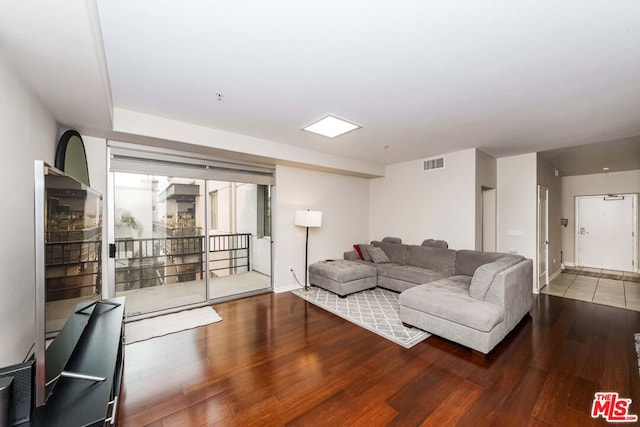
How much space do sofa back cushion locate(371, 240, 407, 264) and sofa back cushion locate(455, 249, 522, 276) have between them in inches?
40.9

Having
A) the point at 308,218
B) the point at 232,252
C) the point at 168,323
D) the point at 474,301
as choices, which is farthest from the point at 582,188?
the point at 168,323

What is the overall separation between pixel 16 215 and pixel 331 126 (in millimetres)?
3075

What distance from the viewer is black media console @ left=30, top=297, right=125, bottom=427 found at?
116cm

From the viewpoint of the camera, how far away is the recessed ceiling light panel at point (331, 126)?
128 inches

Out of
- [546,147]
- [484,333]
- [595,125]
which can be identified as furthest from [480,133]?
[484,333]

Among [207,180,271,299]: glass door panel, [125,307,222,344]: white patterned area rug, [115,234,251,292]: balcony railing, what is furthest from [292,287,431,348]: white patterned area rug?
[115,234,251,292]: balcony railing

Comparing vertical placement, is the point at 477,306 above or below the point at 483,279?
below

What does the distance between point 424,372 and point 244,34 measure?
3121 mm

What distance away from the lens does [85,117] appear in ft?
8.41

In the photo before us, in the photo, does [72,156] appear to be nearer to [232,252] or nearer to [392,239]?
[232,252]

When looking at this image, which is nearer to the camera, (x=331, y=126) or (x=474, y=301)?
(x=474, y=301)

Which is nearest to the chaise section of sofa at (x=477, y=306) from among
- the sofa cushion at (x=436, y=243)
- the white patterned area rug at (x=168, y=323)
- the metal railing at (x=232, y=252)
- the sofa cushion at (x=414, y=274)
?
the sofa cushion at (x=414, y=274)

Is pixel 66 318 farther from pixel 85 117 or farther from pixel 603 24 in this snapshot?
pixel 603 24

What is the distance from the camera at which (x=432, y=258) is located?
4738 mm
